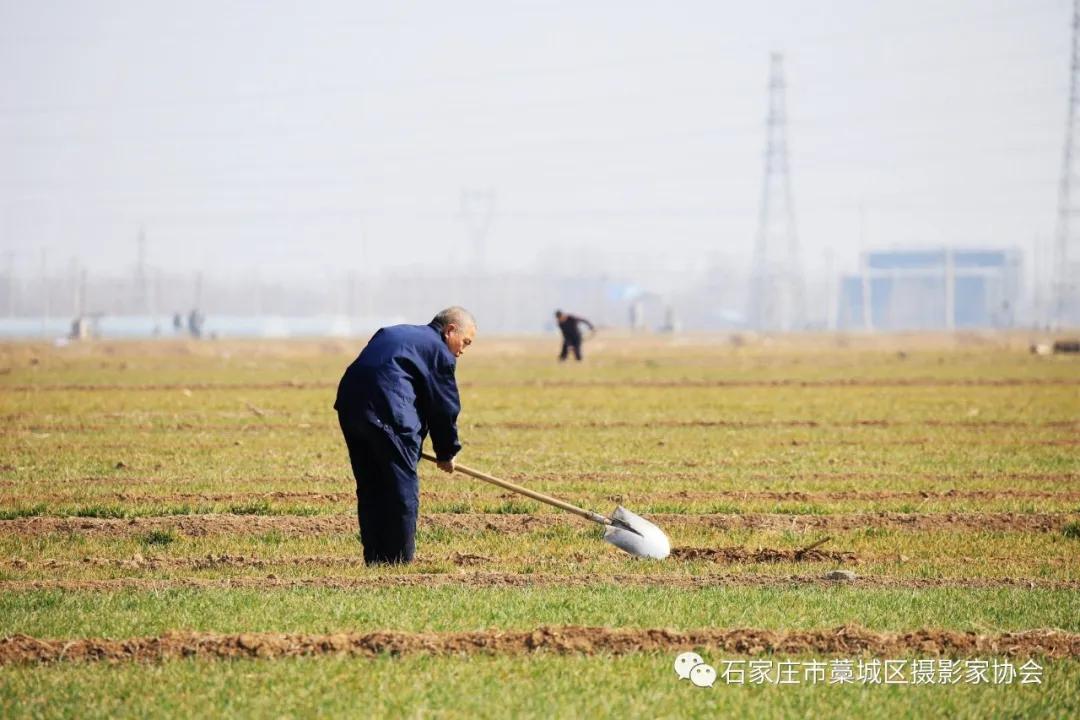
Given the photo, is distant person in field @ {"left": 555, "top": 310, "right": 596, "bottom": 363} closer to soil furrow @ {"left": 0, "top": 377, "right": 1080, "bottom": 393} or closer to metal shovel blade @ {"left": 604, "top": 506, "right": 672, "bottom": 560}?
soil furrow @ {"left": 0, "top": 377, "right": 1080, "bottom": 393}

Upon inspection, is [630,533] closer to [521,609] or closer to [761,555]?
[761,555]

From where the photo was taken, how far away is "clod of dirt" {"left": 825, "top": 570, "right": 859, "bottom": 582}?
11.9 metres

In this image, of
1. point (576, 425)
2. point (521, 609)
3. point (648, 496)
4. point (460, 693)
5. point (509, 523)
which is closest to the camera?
point (460, 693)

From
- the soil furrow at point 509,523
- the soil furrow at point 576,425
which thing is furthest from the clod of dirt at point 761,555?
the soil furrow at point 576,425

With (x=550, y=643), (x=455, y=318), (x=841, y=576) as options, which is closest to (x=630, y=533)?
(x=841, y=576)

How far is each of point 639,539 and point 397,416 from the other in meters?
2.34

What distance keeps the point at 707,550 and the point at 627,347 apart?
238ft

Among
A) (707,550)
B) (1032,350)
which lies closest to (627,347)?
(1032,350)

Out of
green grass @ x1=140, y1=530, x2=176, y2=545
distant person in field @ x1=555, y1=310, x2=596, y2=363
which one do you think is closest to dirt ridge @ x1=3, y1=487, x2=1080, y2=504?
green grass @ x1=140, y1=530, x2=176, y2=545

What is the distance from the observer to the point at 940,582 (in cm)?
1190

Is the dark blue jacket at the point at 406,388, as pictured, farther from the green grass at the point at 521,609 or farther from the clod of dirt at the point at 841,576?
the clod of dirt at the point at 841,576

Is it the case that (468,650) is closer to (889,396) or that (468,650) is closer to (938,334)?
(889,396)

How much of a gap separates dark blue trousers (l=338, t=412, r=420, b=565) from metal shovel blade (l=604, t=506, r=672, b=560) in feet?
5.63

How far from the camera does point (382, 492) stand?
39.8 feet
